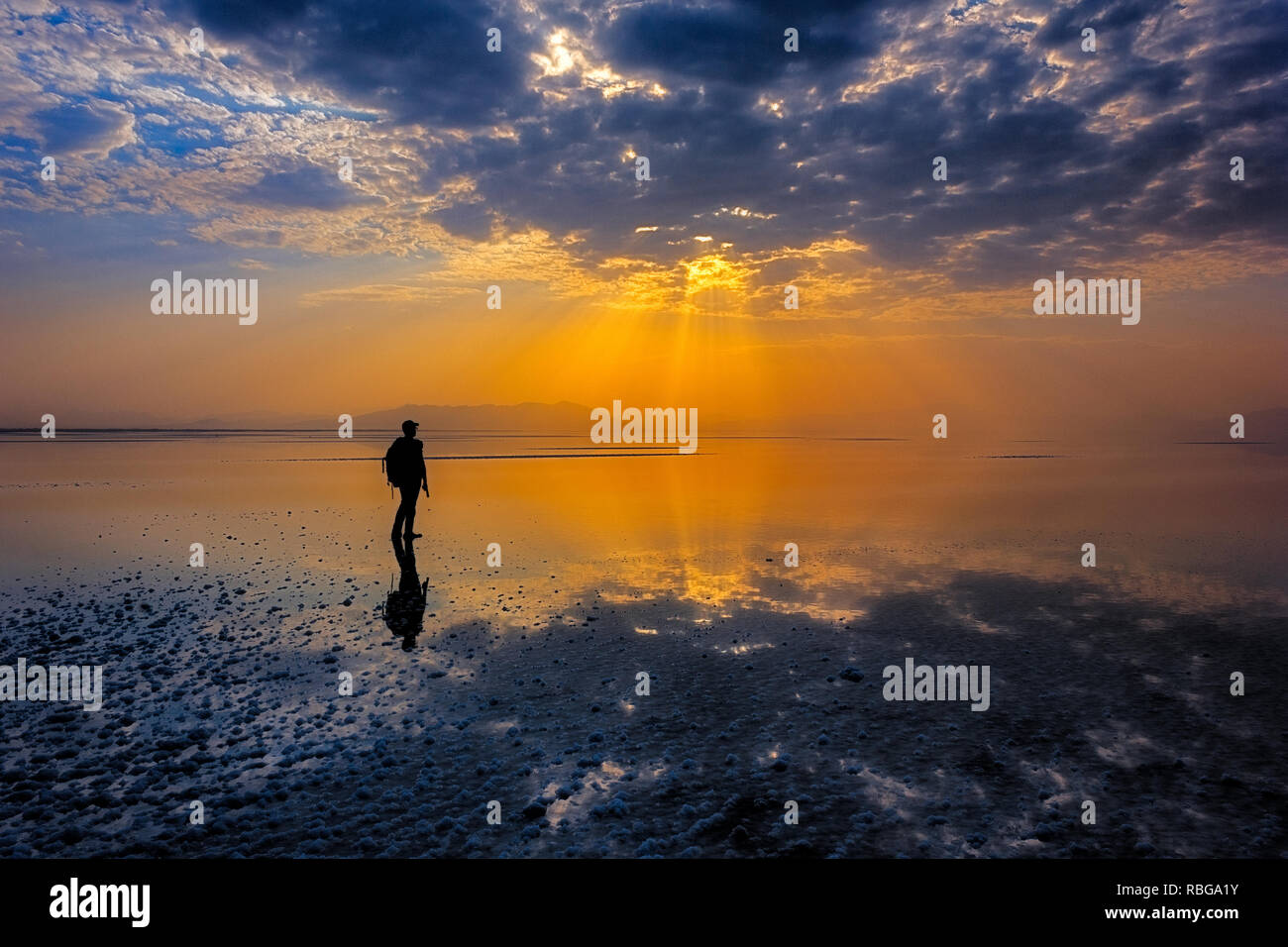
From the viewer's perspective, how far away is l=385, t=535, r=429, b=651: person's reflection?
13.6 metres

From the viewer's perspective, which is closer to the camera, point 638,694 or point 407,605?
point 638,694

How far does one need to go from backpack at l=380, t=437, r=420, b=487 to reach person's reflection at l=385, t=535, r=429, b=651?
2939 millimetres

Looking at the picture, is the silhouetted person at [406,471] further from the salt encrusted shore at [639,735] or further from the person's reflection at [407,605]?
the salt encrusted shore at [639,735]

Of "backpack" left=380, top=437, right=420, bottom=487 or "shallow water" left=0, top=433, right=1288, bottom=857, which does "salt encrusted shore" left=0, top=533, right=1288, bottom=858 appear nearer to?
"shallow water" left=0, top=433, right=1288, bottom=857

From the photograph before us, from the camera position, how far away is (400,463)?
2194 centimetres

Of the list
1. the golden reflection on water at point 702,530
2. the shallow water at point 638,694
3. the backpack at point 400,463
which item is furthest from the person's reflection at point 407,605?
the backpack at point 400,463

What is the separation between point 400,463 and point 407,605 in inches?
305

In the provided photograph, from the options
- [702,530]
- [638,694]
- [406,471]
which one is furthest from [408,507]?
[638,694]

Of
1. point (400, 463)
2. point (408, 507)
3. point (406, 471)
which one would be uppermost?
point (400, 463)

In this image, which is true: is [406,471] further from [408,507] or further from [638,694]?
[638,694]

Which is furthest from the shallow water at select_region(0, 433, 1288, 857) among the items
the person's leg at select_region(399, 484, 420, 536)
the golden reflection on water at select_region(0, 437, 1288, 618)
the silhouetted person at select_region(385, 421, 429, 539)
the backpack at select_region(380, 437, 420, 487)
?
the backpack at select_region(380, 437, 420, 487)

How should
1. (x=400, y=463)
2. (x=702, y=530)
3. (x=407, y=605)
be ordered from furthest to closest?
(x=702, y=530) < (x=400, y=463) < (x=407, y=605)

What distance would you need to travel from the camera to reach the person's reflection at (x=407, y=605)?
1355cm
